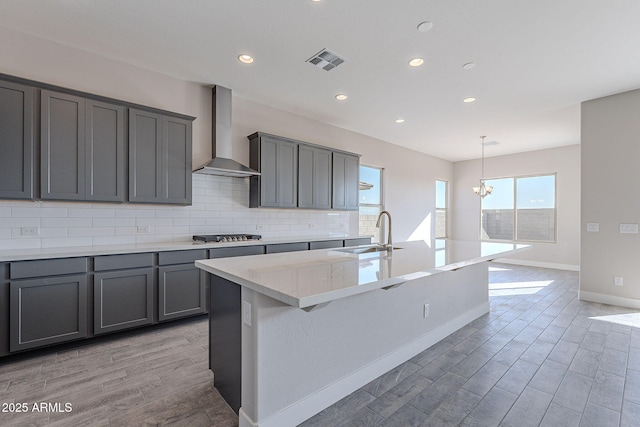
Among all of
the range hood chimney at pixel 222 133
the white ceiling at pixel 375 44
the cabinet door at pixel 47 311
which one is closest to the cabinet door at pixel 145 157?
the range hood chimney at pixel 222 133

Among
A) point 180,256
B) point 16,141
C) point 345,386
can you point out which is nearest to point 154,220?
point 180,256

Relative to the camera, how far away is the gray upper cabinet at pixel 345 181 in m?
5.06

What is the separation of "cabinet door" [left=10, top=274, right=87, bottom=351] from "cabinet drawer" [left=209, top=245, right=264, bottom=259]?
1184mm

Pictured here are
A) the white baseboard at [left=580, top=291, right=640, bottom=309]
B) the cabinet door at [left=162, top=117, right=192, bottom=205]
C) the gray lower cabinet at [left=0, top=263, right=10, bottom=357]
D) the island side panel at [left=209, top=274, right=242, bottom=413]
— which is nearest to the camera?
the island side panel at [left=209, top=274, right=242, bottom=413]

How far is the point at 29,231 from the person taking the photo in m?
2.71

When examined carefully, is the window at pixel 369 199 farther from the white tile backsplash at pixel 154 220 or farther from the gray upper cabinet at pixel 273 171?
the gray upper cabinet at pixel 273 171

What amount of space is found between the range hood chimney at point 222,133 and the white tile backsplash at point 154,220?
354 mm

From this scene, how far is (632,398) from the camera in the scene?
1959 mm

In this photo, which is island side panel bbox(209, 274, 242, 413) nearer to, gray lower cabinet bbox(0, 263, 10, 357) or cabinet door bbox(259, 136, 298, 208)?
gray lower cabinet bbox(0, 263, 10, 357)

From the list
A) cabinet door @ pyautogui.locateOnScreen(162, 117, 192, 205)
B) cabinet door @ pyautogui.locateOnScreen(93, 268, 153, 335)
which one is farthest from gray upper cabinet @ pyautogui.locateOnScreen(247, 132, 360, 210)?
cabinet door @ pyautogui.locateOnScreen(93, 268, 153, 335)

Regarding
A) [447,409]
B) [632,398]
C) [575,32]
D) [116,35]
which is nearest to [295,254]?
[447,409]

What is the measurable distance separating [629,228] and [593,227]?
35 centimetres

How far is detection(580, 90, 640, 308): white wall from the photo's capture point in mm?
3822

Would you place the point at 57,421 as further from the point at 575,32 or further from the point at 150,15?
the point at 575,32
